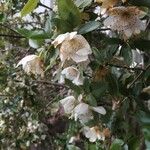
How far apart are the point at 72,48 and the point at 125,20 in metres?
0.17

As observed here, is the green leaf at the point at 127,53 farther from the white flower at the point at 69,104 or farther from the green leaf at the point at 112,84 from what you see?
the white flower at the point at 69,104

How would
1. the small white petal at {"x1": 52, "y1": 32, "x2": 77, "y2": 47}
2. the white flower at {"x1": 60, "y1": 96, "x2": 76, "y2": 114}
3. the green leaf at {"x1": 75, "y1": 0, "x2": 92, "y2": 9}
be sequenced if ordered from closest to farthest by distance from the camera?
the small white petal at {"x1": 52, "y1": 32, "x2": 77, "y2": 47} < the green leaf at {"x1": 75, "y1": 0, "x2": 92, "y2": 9} < the white flower at {"x1": 60, "y1": 96, "x2": 76, "y2": 114}

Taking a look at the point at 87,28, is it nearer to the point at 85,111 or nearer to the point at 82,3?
the point at 82,3

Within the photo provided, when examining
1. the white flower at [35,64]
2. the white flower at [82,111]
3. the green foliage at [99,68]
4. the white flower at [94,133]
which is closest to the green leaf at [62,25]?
the green foliage at [99,68]

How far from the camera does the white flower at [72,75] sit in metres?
1.03

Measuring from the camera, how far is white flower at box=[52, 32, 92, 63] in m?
0.97

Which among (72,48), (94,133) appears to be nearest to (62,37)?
(72,48)

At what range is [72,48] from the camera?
983 millimetres

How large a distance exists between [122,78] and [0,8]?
1.62 metres

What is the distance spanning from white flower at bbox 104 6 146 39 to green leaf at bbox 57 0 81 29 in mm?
72

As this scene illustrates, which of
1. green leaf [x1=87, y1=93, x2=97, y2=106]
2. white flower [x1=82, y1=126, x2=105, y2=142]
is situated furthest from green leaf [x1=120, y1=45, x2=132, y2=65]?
white flower [x1=82, y1=126, x2=105, y2=142]

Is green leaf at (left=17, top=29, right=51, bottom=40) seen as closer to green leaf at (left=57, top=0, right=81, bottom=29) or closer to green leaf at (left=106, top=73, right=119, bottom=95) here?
green leaf at (left=57, top=0, right=81, bottom=29)

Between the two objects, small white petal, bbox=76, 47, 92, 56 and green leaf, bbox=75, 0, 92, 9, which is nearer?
small white petal, bbox=76, 47, 92, 56

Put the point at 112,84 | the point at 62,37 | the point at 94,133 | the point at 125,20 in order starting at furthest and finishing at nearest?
1. the point at 94,133
2. the point at 112,84
3. the point at 125,20
4. the point at 62,37
